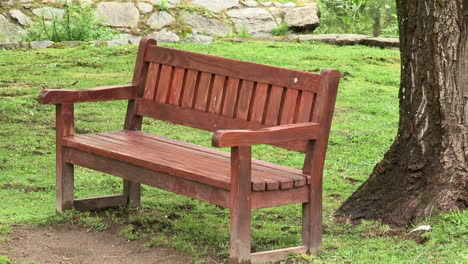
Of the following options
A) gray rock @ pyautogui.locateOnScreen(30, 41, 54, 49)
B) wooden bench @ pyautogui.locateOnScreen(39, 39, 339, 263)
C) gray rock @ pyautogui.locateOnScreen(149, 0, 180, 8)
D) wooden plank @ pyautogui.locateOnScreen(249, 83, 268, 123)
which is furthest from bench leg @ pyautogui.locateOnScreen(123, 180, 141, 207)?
gray rock @ pyautogui.locateOnScreen(149, 0, 180, 8)

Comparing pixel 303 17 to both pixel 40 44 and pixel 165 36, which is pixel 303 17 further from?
pixel 40 44

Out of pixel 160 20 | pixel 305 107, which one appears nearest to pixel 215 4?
pixel 160 20

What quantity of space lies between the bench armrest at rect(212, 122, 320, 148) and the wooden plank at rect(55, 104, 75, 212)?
153cm

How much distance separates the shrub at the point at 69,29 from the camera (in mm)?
12930

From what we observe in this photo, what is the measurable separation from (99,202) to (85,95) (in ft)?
2.36

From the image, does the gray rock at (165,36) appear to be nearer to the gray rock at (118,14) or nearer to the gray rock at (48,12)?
the gray rock at (118,14)

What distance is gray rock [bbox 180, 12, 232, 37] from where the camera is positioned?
14070 mm

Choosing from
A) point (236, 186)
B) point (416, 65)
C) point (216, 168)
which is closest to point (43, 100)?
point (216, 168)

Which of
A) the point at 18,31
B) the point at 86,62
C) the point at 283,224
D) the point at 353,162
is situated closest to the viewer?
the point at 283,224

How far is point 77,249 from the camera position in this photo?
→ 5.40 m

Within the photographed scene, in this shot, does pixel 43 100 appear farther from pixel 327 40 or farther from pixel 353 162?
pixel 327 40

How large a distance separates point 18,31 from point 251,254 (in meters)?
9.07

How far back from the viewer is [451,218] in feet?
17.5

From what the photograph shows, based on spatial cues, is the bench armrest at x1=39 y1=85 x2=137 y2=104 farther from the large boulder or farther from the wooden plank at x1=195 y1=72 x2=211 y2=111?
the large boulder
